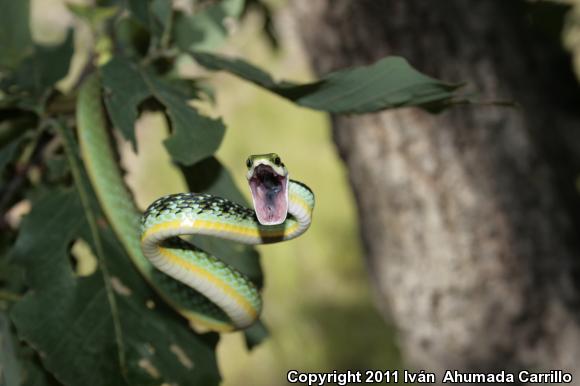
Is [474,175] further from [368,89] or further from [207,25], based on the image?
[368,89]

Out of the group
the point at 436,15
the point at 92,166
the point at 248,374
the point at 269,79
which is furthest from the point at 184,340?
the point at 248,374

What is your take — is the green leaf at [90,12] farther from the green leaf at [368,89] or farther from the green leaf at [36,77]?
the green leaf at [368,89]

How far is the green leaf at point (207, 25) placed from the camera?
144cm

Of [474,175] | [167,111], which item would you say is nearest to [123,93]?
[167,111]

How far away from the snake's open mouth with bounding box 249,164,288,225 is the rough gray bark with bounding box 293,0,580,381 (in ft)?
6.03

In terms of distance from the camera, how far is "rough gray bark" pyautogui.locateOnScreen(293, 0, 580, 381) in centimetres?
258

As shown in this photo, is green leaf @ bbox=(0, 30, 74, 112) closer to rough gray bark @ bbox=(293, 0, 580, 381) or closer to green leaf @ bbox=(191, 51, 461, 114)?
green leaf @ bbox=(191, 51, 461, 114)

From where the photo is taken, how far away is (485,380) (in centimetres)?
297

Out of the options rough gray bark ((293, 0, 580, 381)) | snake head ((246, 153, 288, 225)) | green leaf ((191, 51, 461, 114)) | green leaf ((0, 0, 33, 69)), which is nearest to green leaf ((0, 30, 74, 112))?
green leaf ((0, 0, 33, 69))

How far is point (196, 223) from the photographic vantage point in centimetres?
90

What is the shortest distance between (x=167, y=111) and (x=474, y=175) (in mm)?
1811

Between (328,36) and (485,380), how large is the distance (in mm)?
1555

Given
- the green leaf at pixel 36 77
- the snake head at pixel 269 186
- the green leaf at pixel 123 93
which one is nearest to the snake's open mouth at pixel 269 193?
the snake head at pixel 269 186

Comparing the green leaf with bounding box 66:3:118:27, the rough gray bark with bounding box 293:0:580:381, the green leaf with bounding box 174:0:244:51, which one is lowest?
the rough gray bark with bounding box 293:0:580:381
